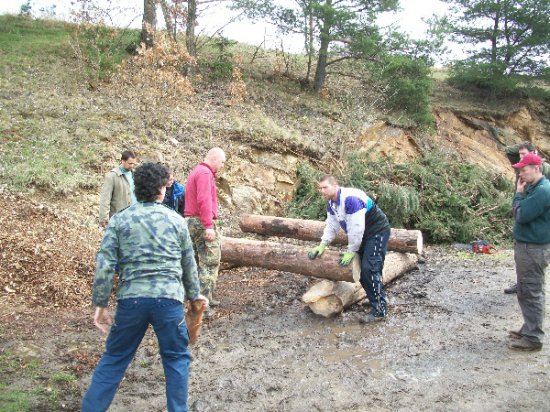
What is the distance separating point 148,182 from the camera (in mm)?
3438

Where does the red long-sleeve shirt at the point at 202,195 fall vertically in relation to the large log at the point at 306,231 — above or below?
above

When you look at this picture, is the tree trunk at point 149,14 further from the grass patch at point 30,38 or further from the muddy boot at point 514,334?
the muddy boot at point 514,334

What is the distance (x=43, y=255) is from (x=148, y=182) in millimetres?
4145

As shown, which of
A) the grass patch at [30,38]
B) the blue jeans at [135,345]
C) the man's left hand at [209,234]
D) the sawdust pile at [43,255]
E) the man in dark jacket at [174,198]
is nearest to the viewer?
the blue jeans at [135,345]

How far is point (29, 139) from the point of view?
10.0 metres

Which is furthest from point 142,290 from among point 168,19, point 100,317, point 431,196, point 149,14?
point 149,14

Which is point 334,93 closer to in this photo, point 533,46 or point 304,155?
point 304,155

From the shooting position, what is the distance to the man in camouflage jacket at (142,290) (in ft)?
10.9

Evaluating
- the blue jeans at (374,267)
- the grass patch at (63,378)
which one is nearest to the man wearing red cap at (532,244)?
the blue jeans at (374,267)

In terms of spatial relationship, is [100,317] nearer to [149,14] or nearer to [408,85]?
[149,14]

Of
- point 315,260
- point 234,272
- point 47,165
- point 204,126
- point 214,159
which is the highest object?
point 204,126

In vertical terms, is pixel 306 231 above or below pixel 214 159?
below

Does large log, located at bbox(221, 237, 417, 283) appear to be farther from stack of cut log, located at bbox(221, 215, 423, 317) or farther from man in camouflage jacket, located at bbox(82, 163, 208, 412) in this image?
man in camouflage jacket, located at bbox(82, 163, 208, 412)

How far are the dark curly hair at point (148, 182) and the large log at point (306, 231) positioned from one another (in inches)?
199
